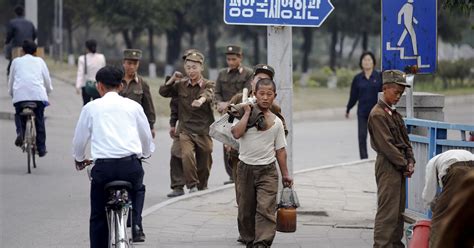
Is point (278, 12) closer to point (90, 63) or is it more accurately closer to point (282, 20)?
point (282, 20)

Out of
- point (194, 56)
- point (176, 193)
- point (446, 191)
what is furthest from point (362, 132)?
point (446, 191)

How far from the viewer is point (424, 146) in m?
10.6

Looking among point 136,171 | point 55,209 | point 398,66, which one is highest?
point 398,66

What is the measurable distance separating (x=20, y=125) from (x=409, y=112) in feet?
24.1

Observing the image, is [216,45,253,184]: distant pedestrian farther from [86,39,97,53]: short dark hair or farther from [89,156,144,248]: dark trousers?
[86,39,97,53]: short dark hair

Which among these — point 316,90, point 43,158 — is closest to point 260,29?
point 316,90

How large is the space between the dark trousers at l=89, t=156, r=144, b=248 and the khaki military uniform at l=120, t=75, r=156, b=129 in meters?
4.94

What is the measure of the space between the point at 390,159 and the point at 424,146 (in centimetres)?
99

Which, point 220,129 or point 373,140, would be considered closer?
point 373,140

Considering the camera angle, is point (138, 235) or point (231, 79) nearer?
point (138, 235)

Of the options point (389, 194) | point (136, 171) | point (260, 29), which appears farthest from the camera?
point (260, 29)

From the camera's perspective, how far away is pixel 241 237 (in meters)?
10.8

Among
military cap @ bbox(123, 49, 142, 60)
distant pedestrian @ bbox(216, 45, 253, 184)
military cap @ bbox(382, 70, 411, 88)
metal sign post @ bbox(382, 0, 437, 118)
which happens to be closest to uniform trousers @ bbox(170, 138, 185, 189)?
→ distant pedestrian @ bbox(216, 45, 253, 184)

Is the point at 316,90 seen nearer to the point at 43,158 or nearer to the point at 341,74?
the point at 341,74
